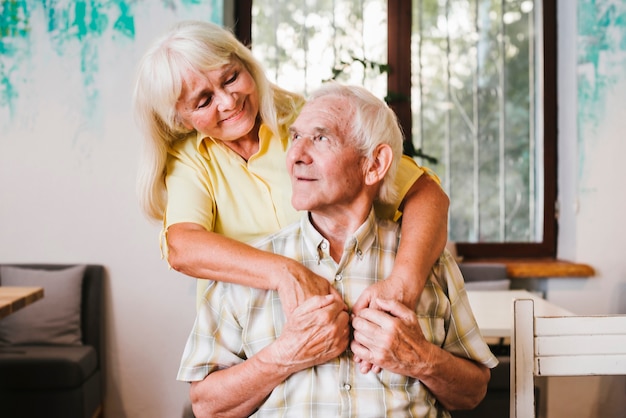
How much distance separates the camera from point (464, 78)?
4.26 m

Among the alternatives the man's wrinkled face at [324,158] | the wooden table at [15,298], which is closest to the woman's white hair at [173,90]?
the man's wrinkled face at [324,158]

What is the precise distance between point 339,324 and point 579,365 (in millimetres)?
650

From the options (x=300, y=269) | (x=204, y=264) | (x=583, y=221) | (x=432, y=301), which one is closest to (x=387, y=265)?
(x=432, y=301)

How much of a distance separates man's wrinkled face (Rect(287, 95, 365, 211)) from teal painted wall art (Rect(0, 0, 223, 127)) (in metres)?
2.53

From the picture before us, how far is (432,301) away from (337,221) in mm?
291

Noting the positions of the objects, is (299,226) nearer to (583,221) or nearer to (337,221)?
(337,221)

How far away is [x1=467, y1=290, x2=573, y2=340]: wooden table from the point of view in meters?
2.38

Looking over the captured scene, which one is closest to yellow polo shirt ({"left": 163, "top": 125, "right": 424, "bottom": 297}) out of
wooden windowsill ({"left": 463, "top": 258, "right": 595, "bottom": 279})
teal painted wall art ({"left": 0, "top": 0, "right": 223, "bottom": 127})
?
teal painted wall art ({"left": 0, "top": 0, "right": 223, "bottom": 127})

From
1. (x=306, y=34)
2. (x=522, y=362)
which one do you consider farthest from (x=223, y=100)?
(x=306, y=34)

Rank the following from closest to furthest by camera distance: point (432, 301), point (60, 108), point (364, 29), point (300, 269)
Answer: point (300, 269) → point (432, 301) → point (60, 108) → point (364, 29)

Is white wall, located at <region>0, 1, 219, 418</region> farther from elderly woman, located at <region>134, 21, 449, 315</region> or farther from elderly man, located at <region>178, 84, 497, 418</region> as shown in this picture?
elderly man, located at <region>178, 84, 497, 418</region>

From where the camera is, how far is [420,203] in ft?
5.22

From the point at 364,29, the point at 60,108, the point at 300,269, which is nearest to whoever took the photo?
the point at 300,269

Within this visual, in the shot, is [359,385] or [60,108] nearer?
[359,385]
